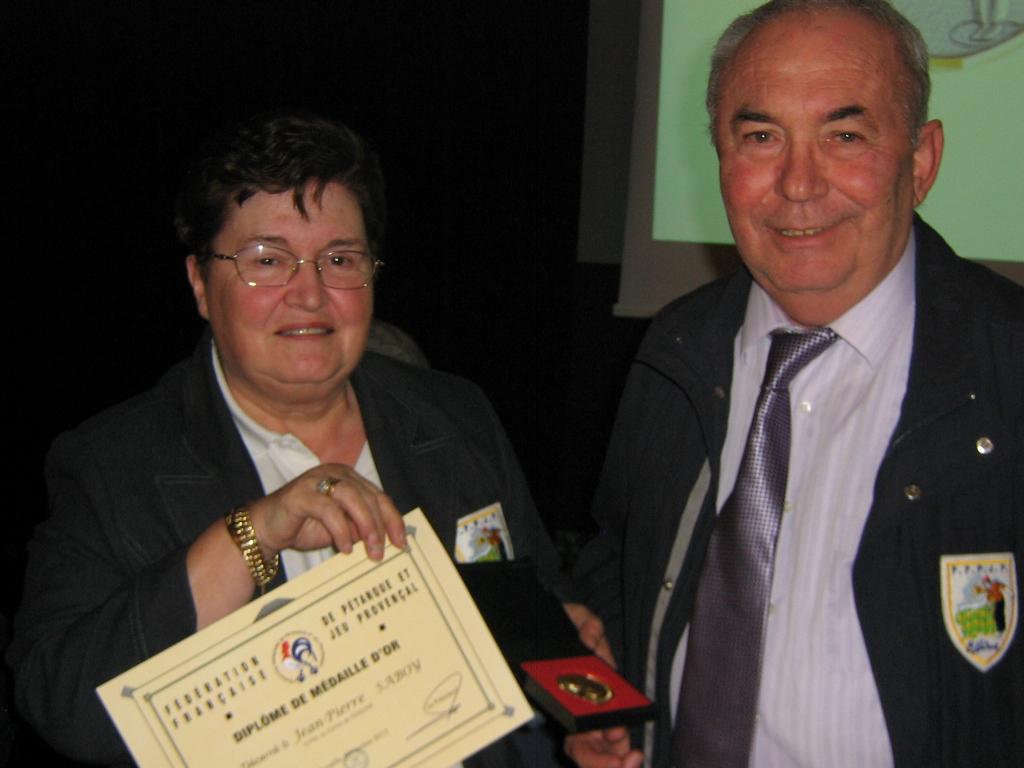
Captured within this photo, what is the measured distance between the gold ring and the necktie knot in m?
0.94

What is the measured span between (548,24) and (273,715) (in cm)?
491

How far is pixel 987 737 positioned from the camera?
1.56m

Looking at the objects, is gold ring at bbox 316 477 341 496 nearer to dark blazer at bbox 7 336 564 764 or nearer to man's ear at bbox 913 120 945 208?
dark blazer at bbox 7 336 564 764

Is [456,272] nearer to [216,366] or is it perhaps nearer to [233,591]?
[216,366]

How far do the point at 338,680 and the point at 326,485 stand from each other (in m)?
0.32

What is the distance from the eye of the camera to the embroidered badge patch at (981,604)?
5.13 ft

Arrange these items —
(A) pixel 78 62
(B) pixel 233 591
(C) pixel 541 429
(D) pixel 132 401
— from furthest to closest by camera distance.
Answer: (C) pixel 541 429, (A) pixel 78 62, (D) pixel 132 401, (B) pixel 233 591

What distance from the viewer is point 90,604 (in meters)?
1.56

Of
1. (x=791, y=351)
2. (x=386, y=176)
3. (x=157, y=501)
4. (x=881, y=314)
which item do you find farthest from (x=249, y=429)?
(x=386, y=176)

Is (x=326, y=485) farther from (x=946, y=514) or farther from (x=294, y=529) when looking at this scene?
(x=946, y=514)

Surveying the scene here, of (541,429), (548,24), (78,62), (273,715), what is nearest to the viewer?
(273,715)

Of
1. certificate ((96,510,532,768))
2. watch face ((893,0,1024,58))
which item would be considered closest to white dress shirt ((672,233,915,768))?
certificate ((96,510,532,768))

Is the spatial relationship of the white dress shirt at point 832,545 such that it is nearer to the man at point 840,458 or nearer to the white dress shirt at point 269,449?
the man at point 840,458

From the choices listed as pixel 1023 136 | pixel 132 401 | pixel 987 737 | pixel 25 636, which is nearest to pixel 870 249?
pixel 987 737
